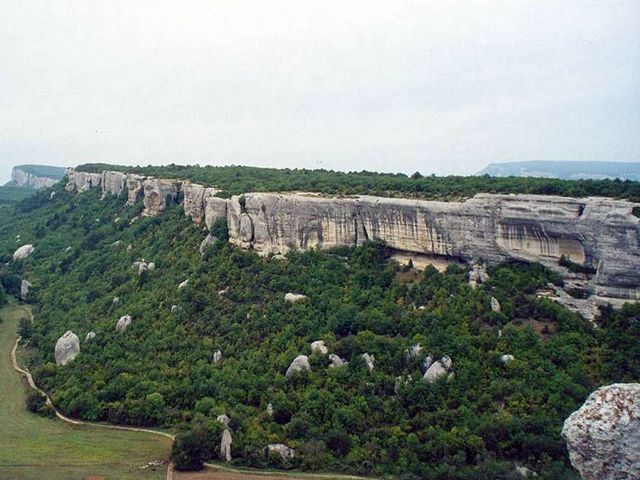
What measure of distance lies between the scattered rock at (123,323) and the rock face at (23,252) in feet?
106

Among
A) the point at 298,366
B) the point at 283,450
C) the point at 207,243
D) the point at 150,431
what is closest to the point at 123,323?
the point at 207,243

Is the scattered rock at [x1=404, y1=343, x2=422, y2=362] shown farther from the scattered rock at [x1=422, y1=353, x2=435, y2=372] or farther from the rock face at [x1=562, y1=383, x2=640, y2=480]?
the rock face at [x1=562, y1=383, x2=640, y2=480]

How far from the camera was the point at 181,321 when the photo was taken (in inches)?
1598

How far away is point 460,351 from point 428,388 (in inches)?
108

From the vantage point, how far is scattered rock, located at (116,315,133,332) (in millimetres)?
41812

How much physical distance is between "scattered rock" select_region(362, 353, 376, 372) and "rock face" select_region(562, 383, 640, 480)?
52.5 feet

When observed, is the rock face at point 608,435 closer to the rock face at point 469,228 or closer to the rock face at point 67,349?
the rock face at point 469,228

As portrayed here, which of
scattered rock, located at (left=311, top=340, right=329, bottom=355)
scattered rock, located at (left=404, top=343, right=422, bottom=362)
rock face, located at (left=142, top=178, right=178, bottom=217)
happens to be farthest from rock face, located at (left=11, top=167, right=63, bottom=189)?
scattered rock, located at (left=404, top=343, right=422, bottom=362)

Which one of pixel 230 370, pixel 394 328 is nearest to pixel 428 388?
pixel 394 328

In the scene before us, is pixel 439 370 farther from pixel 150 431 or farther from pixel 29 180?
pixel 29 180

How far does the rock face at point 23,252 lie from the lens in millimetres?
67775

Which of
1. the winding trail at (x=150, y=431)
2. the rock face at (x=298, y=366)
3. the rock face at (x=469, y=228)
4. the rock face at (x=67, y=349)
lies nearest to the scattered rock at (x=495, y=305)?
the rock face at (x=469, y=228)

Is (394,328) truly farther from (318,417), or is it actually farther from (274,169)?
(274,169)

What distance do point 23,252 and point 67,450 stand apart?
4516 cm
